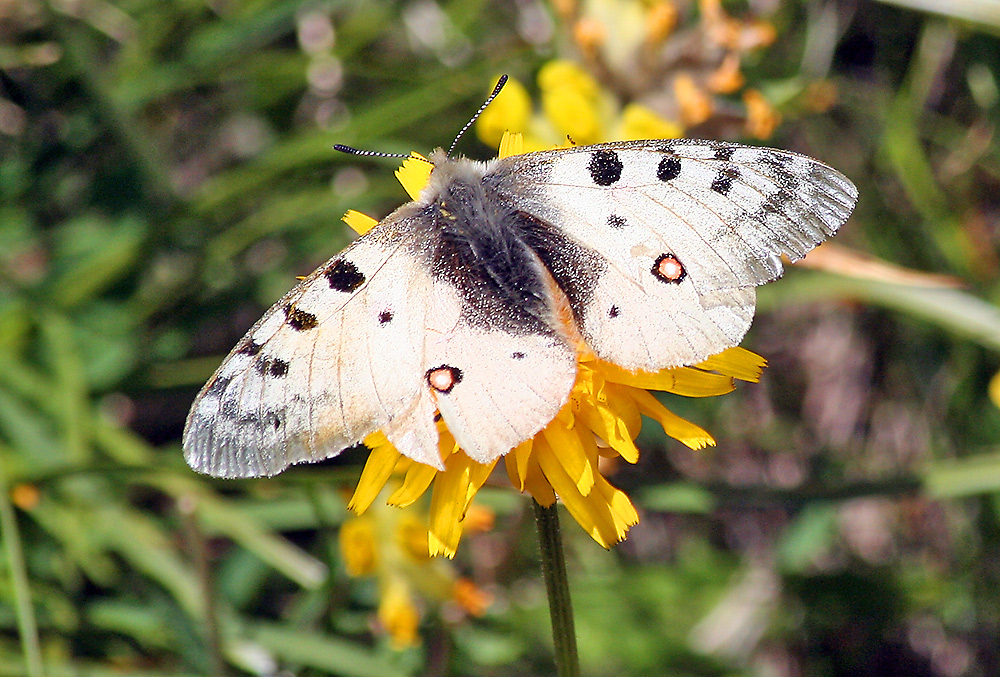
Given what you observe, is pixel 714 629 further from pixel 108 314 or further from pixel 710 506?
pixel 108 314

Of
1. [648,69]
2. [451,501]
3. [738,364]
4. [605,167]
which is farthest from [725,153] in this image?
[648,69]

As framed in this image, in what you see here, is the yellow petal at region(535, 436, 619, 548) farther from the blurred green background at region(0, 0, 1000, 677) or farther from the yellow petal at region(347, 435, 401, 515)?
the blurred green background at region(0, 0, 1000, 677)

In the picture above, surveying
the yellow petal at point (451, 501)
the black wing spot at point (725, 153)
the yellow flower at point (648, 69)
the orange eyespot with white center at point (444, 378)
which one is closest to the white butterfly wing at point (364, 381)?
the orange eyespot with white center at point (444, 378)

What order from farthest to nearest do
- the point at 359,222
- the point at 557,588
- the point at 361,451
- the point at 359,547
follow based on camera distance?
the point at 361,451, the point at 359,547, the point at 359,222, the point at 557,588

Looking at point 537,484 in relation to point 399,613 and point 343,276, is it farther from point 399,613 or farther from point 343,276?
point 399,613

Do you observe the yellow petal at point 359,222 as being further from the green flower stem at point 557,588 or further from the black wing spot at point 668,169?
the green flower stem at point 557,588

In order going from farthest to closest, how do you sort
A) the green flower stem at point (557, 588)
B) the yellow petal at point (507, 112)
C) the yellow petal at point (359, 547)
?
the yellow petal at point (507, 112) → the yellow petal at point (359, 547) → the green flower stem at point (557, 588)
